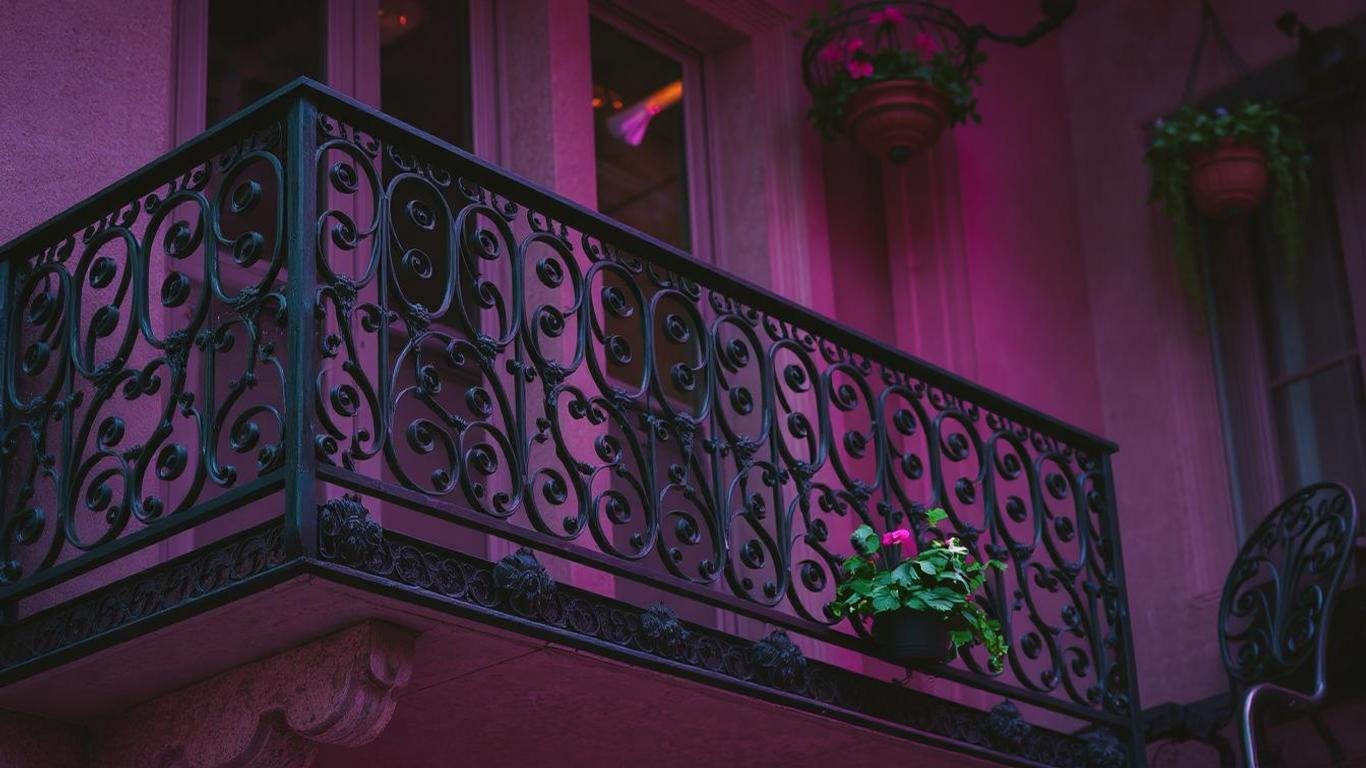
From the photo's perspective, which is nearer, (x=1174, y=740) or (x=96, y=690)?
(x=96, y=690)

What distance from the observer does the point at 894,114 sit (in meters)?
9.36

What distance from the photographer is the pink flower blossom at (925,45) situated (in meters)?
9.55

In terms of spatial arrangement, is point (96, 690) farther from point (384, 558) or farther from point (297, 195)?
point (297, 195)

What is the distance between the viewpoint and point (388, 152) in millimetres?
6145

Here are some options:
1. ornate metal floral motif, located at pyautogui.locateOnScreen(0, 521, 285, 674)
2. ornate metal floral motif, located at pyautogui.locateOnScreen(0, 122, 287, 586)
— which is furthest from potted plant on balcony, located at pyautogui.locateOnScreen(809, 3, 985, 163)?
ornate metal floral motif, located at pyautogui.locateOnScreen(0, 521, 285, 674)

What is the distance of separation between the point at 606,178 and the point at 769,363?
2189mm

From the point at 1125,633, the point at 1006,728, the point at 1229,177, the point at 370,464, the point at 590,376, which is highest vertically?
the point at 1229,177

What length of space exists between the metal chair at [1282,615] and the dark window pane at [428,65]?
3.32 m

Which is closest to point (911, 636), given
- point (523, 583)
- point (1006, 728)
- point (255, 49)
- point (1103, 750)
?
point (1006, 728)

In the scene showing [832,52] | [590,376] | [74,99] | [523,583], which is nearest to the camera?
[523,583]

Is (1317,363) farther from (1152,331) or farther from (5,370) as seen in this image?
(5,370)

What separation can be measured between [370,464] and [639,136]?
2.34 m

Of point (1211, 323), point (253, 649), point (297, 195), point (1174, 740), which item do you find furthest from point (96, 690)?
point (1211, 323)

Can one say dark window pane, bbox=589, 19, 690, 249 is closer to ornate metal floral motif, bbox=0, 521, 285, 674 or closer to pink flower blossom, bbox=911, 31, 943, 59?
pink flower blossom, bbox=911, 31, 943, 59
